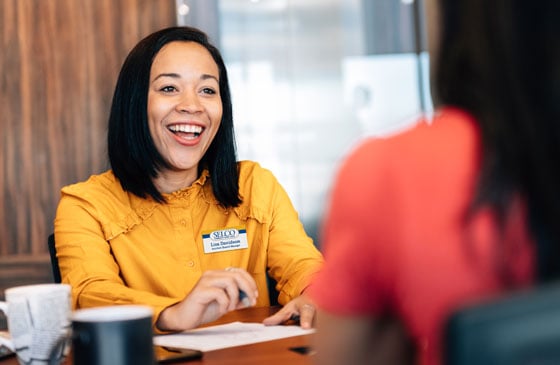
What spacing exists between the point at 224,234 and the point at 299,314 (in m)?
0.61

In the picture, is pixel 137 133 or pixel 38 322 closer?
pixel 38 322

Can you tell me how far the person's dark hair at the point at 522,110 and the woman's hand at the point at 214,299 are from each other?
994 mm

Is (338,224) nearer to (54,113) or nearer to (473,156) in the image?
(473,156)

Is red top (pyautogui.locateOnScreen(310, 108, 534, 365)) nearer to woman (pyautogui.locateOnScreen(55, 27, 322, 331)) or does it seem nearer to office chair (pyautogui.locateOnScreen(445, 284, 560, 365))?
office chair (pyautogui.locateOnScreen(445, 284, 560, 365))

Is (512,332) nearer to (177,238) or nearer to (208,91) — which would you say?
(177,238)

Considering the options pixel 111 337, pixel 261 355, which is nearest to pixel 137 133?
pixel 261 355

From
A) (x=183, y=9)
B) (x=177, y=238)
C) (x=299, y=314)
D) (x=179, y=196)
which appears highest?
(x=183, y=9)

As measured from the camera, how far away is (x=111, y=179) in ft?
7.43

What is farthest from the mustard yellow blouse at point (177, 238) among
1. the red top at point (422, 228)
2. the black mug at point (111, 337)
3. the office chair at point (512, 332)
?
the office chair at point (512, 332)

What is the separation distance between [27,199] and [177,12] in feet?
3.79

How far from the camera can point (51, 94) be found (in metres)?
3.60

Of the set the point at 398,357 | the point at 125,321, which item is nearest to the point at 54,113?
the point at 125,321

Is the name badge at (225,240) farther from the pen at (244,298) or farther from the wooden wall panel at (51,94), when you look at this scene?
the wooden wall panel at (51,94)

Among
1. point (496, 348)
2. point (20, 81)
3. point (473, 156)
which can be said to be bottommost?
point (496, 348)
